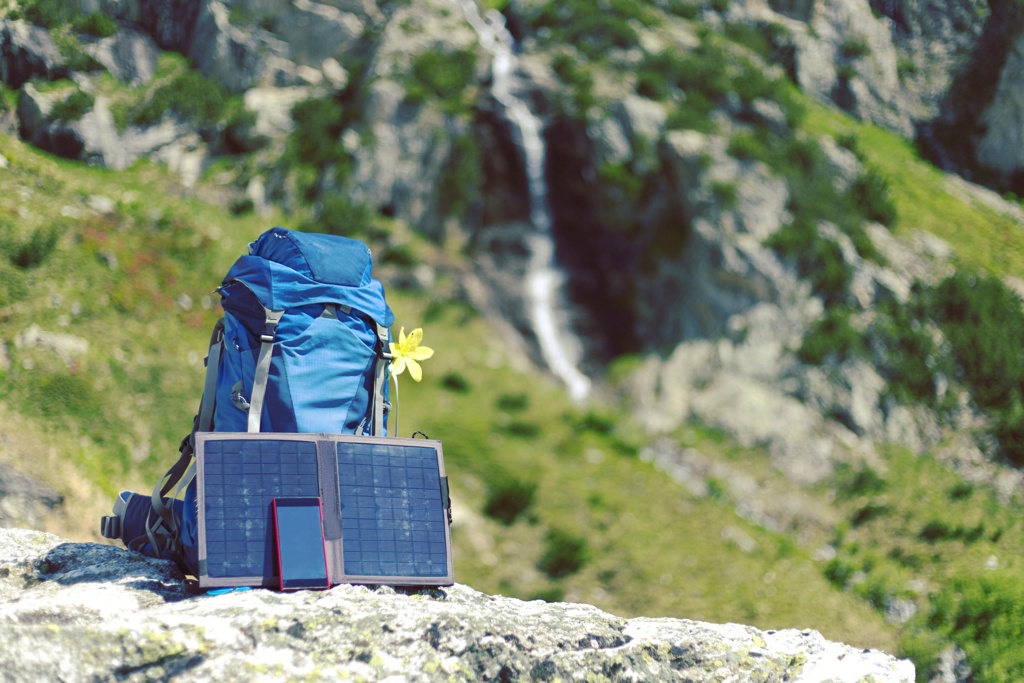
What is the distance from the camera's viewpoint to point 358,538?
5.41 metres

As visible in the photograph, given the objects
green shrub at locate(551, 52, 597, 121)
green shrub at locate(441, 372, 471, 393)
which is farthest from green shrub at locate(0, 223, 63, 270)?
green shrub at locate(551, 52, 597, 121)

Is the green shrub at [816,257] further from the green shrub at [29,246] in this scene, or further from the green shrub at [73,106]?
the green shrub at [29,246]

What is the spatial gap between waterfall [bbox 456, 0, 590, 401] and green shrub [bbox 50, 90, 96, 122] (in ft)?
28.9

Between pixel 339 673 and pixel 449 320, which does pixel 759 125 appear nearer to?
pixel 449 320

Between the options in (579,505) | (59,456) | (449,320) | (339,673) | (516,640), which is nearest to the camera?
(339,673)

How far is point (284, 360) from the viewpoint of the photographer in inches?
219

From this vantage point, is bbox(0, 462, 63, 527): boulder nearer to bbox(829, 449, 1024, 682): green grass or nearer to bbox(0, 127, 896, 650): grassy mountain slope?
bbox(0, 127, 896, 650): grassy mountain slope

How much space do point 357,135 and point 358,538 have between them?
14271mm

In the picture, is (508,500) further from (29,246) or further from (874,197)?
(874,197)

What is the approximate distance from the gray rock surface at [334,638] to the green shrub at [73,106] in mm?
8383

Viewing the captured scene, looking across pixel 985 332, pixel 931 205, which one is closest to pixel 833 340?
pixel 985 332

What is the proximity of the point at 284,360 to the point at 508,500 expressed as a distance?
8.79m

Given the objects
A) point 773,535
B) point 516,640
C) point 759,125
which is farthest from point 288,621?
point 759,125

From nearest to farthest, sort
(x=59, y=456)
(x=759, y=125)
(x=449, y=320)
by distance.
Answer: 1. (x=59, y=456)
2. (x=449, y=320)
3. (x=759, y=125)
